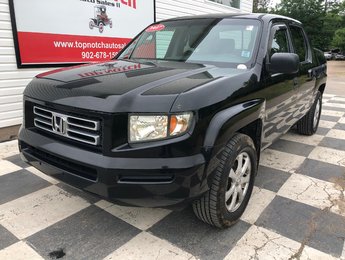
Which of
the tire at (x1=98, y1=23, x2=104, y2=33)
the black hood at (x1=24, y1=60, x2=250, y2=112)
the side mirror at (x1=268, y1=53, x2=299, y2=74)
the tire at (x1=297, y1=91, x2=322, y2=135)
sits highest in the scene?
the tire at (x1=98, y1=23, x2=104, y2=33)

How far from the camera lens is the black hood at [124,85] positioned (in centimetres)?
200

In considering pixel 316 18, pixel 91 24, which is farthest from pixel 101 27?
pixel 316 18

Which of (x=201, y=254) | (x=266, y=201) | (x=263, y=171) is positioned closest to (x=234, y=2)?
(x=263, y=171)

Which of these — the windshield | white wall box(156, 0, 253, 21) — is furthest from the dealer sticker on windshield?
white wall box(156, 0, 253, 21)

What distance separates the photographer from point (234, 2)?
34.9 ft

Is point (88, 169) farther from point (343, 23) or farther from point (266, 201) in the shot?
point (343, 23)

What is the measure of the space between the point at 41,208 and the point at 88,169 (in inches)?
41.1

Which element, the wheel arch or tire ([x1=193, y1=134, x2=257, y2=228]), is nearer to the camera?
the wheel arch

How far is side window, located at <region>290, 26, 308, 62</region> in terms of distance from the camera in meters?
3.99

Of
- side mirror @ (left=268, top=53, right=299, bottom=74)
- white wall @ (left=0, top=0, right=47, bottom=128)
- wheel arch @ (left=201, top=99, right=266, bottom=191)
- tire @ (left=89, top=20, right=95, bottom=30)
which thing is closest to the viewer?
wheel arch @ (left=201, top=99, right=266, bottom=191)

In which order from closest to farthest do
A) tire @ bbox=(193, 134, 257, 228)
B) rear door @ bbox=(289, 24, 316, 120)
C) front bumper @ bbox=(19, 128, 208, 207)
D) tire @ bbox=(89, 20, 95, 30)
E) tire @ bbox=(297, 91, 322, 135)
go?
1. front bumper @ bbox=(19, 128, 208, 207)
2. tire @ bbox=(193, 134, 257, 228)
3. rear door @ bbox=(289, 24, 316, 120)
4. tire @ bbox=(297, 91, 322, 135)
5. tire @ bbox=(89, 20, 95, 30)

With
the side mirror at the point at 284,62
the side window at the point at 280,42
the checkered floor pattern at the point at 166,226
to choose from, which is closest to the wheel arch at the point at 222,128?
the side mirror at the point at 284,62

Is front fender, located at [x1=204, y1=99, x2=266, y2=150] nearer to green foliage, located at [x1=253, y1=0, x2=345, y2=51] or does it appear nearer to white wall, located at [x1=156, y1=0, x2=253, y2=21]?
white wall, located at [x1=156, y1=0, x2=253, y2=21]

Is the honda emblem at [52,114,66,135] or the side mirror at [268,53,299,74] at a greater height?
the side mirror at [268,53,299,74]
